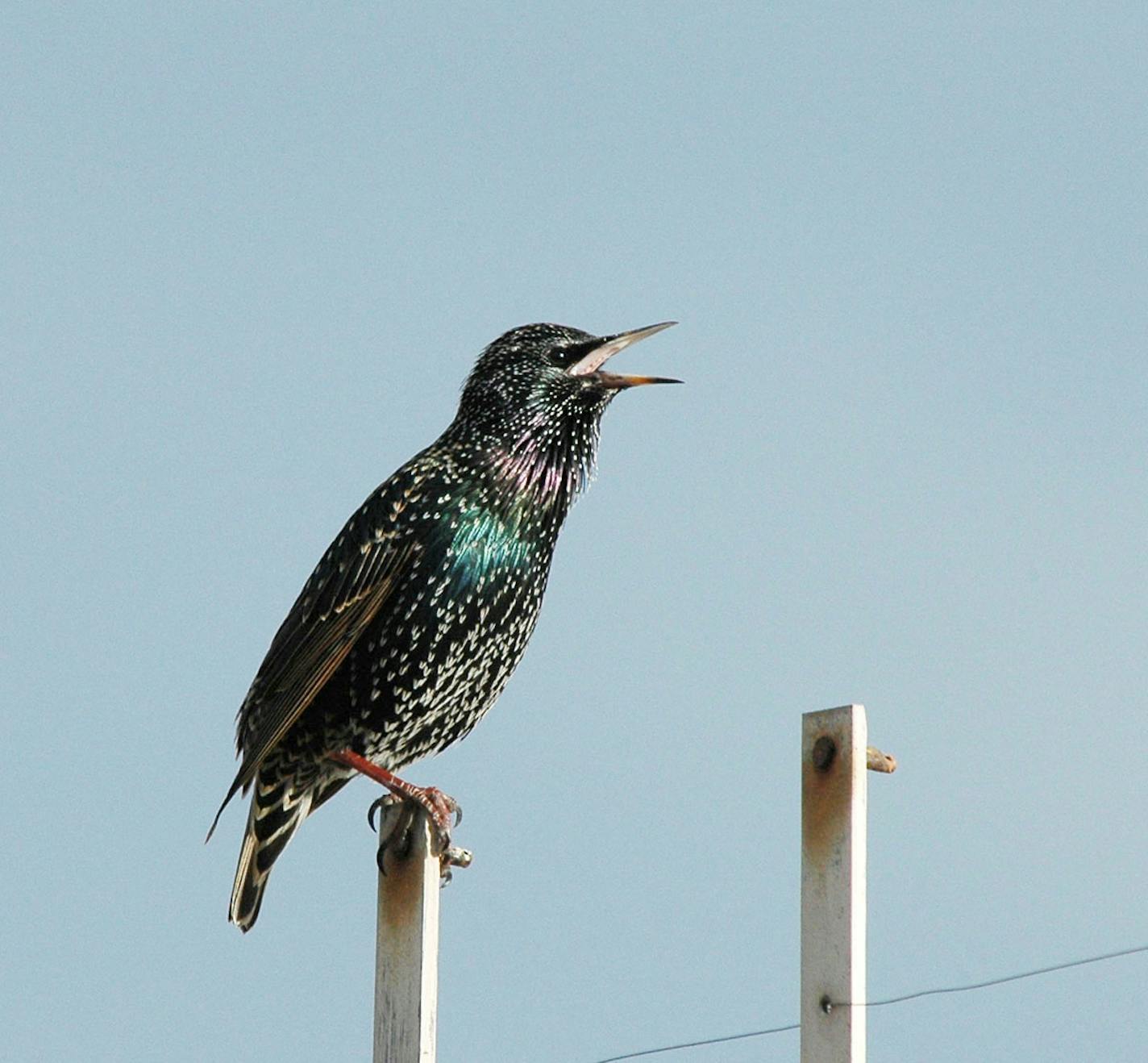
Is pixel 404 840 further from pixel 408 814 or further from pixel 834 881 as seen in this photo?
pixel 834 881

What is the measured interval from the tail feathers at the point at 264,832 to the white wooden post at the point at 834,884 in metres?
2.73

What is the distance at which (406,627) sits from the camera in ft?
19.9

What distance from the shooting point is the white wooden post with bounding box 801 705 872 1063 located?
359 centimetres

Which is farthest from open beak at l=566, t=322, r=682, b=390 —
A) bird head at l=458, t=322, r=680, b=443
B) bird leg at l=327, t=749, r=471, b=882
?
bird leg at l=327, t=749, r=471, b=882

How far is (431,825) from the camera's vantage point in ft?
13.8

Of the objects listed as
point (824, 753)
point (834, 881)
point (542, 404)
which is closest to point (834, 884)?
point (834, 881)

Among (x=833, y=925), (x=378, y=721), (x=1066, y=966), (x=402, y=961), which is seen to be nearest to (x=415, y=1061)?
(x=402, y=961)

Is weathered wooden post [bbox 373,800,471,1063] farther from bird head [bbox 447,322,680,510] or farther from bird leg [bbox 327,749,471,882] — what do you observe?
bird head [bbox 447,322,680,510]

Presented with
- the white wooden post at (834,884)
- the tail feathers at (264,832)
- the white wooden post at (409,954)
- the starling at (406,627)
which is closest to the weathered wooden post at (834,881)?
the white wooden post at (834,884)

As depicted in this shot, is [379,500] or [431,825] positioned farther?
[379,500]

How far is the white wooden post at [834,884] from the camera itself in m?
3.59

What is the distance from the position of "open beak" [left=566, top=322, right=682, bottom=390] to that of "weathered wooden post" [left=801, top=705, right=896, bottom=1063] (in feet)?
9.04

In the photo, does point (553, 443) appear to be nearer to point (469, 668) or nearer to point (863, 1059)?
point (469, 668)

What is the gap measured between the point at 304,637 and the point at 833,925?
113 inches
